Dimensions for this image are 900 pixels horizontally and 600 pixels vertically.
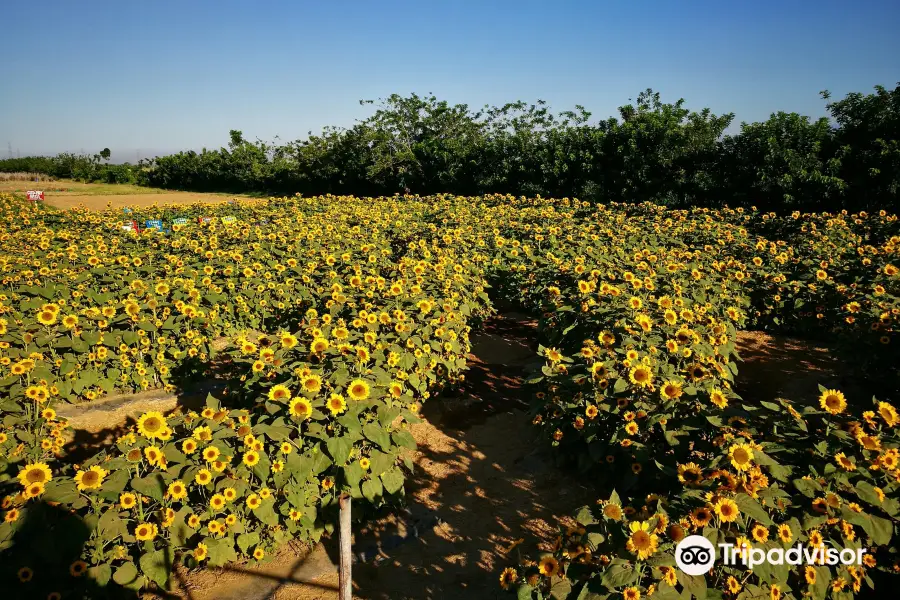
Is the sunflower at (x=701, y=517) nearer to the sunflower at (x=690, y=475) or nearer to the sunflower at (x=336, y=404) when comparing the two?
the sunflower at (x=690, y=475)

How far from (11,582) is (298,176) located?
33134 millimetres

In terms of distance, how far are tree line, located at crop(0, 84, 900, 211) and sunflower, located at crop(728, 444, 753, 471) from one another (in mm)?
14674

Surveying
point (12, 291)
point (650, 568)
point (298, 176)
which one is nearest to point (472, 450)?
point (650, 568)

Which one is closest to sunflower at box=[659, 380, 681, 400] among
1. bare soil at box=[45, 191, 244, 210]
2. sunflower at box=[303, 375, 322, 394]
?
sunflower at box=[303, 375, 322, 394]

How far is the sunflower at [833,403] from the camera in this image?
2.74m

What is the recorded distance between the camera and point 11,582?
2248 mm

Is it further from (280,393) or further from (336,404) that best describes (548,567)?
(280,393)

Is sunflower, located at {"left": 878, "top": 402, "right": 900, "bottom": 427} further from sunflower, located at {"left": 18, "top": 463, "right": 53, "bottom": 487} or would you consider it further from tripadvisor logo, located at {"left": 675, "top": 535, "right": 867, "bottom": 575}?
sunflower, located at {"left": 18, "top": 463, "right": 53, "bottom": 487}

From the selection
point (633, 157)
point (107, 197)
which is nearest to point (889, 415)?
point (633, 157)

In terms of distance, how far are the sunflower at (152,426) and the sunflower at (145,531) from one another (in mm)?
499

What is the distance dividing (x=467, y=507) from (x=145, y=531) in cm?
239

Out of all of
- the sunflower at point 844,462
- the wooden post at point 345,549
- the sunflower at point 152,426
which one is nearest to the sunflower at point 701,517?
the sunflower at point 844,462

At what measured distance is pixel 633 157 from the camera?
698 inches

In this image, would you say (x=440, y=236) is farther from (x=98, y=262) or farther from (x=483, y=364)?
(x=98, y=262)
